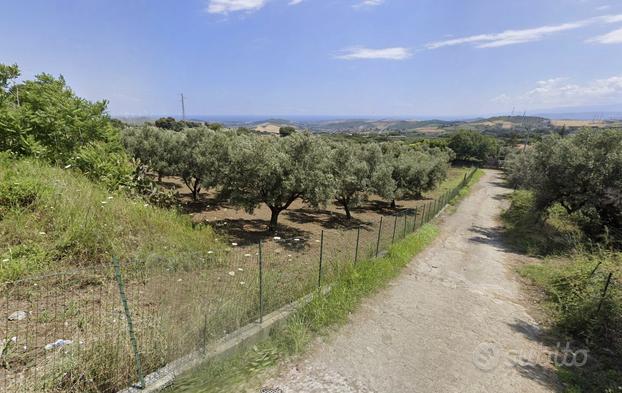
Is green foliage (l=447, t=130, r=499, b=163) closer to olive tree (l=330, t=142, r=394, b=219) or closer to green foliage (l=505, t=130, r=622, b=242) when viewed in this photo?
olive tree (l=330, t=142, r=394, b=219)

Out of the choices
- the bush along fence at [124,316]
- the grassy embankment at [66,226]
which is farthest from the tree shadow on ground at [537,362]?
the grassy embankment at [66,226]

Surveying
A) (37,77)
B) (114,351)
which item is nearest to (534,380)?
(114,351)

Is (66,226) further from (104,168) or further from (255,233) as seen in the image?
(255,233)

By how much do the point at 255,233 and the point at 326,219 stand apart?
6.45m

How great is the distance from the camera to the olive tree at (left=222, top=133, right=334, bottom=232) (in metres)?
14.7

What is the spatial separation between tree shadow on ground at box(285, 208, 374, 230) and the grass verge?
10.1 m

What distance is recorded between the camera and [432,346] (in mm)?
5691

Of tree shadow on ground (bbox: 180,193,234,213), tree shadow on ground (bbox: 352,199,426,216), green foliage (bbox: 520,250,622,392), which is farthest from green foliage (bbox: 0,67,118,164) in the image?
tree shadow on ground (bbox: 352,199,426,216)

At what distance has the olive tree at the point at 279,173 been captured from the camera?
14672 mm

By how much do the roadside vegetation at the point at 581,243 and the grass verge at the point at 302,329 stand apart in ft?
12.3

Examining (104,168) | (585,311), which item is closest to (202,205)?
(104,168)

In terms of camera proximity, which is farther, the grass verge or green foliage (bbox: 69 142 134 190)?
green foliage (bbox: 69 142 134 190)

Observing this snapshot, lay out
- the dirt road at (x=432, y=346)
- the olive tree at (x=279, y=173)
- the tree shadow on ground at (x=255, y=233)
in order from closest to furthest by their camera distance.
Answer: the dirt road at (x=432, y=346), the tree shadow on ground at (x=255, y=233), the olive tree at (x=279, y=173)

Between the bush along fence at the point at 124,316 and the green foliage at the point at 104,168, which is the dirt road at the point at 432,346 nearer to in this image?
the bush along fence at the point at 124,316
